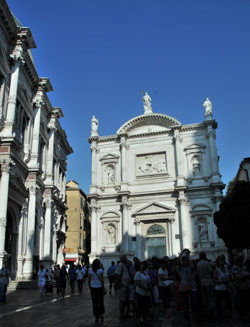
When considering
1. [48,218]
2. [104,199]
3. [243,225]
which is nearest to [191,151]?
[104,199]

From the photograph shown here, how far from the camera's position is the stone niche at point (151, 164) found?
36688 mm

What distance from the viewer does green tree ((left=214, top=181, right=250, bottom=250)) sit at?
75.2 feet

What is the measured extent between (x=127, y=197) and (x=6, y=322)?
27.3 metres

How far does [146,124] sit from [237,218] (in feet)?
59.8

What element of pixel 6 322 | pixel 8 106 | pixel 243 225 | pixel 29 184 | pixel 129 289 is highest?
pixel 8 106

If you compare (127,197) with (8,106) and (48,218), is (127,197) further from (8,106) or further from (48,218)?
(8,106)

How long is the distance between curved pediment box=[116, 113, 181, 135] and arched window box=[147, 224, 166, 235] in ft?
34.6

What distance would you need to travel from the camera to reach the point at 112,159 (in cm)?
3838

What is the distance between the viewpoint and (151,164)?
37062 millimetres

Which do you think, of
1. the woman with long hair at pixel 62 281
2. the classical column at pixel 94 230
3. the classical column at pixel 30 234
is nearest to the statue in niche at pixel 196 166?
the classical column at pixel 94 230

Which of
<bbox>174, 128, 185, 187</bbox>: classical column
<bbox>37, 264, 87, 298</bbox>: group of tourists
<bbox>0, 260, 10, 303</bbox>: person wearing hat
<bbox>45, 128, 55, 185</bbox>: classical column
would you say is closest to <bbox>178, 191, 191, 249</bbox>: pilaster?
<bbox>174, 128, 185, 187</bbox>: classical column

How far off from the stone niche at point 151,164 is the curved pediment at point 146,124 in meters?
2.86

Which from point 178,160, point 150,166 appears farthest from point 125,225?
point 178,160

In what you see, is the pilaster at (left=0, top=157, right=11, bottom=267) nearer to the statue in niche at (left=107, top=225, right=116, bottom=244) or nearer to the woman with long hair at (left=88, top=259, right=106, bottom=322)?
the woman with long hair at (left=88, top=259, right=106, bottom=322)
